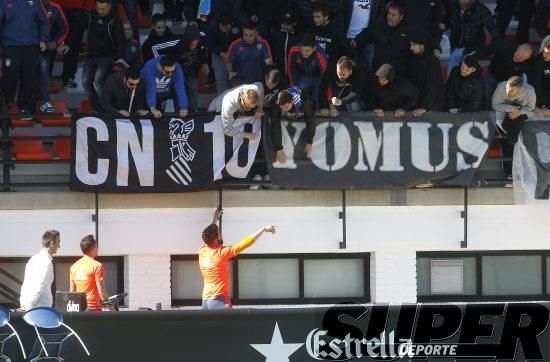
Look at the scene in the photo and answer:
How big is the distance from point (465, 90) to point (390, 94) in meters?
0.97

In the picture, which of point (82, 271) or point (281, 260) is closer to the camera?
point (82, 271)

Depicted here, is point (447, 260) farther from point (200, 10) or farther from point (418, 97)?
point (200, 10)

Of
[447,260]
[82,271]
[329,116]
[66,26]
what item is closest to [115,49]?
[66,26]

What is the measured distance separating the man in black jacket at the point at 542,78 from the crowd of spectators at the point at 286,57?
0.01 m

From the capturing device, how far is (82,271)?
43.6ft

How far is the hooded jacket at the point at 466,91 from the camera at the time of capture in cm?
1560

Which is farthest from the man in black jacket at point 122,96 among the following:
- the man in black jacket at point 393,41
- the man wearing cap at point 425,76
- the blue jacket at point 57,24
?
the man wearing cap at point 425,76

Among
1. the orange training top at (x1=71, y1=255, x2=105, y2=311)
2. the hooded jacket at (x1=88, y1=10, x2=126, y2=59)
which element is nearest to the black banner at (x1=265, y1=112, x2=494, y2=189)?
the hooded jacket at (x1=88, y1=10, x2=126, y2=59)

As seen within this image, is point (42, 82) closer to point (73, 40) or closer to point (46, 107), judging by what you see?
point (46, 107)

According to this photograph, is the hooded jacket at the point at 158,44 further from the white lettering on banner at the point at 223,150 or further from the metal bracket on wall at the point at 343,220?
the metal bracket on wall at the point at 343,220

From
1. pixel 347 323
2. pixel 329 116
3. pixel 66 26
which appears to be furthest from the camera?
pixel 66 26

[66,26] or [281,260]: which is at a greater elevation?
A: [66,26]

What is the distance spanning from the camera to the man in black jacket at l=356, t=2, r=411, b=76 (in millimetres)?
15906

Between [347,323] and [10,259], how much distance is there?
529 centimetres
